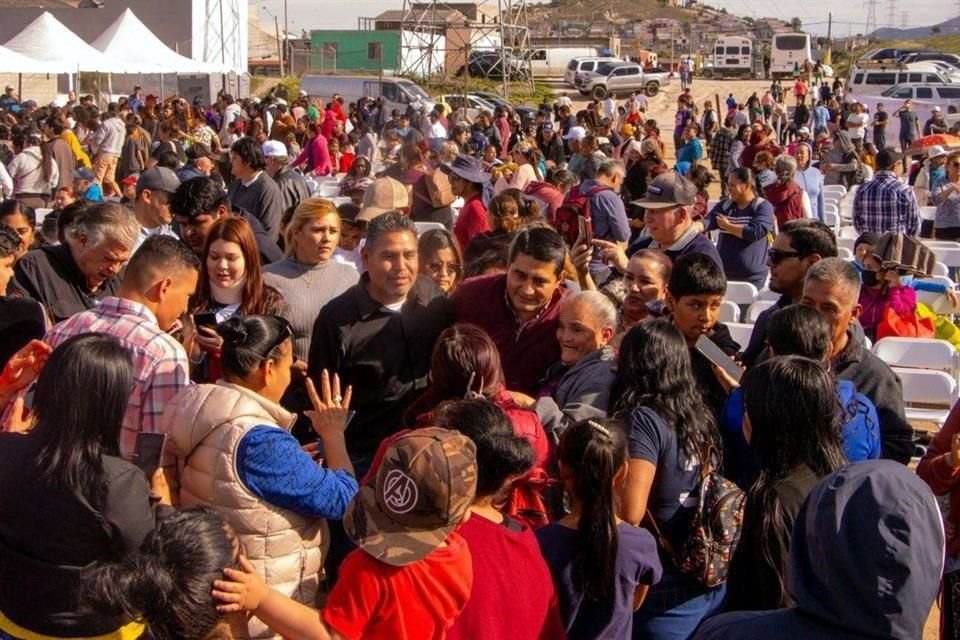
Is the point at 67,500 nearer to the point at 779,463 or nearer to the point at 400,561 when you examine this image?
the point at 400,561

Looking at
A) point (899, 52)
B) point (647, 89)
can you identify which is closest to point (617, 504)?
point (647, 89)

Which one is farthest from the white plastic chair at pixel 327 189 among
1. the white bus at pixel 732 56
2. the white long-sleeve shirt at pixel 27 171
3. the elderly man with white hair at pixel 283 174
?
the white bus at pixel 732 56

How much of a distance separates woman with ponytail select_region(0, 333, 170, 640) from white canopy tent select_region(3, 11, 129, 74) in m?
20.6

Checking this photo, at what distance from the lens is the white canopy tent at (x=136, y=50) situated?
958 inches

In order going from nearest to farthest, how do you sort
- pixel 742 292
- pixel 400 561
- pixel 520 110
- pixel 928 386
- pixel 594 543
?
pixel 400 561, pixel 594 543, pixel 928 386, pixel 742 292, pixel 520 110

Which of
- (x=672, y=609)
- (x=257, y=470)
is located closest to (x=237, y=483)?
(x=257, y=470)

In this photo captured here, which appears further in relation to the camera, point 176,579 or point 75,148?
point 75,148

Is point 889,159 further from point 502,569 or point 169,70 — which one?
point 169,70

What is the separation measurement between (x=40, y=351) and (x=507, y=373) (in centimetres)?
174

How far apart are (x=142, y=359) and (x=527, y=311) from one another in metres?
1.53

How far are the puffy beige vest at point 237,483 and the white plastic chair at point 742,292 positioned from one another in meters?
5.06

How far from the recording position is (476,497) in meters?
2.80

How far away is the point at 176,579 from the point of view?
2355mm

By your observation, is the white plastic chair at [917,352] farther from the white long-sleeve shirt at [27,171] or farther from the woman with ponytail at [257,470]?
the white long-sleeve shirt at [27,171]
